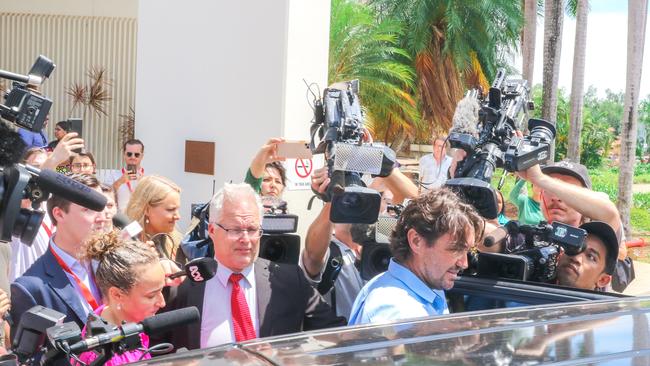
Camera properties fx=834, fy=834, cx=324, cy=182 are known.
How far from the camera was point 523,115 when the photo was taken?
14.7ft

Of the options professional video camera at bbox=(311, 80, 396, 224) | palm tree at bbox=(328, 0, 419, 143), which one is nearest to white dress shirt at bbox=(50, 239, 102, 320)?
professional video camera at bbox=(311, 80, 396, 224)

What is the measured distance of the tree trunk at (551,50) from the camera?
64.5 ft

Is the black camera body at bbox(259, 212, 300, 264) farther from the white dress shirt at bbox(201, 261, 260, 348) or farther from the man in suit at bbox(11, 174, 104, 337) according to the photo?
the man in suit at bbox(11, 174, 104, 337)

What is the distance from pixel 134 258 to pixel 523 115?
2224 millimetres

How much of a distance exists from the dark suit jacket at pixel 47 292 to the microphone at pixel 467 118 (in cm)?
196

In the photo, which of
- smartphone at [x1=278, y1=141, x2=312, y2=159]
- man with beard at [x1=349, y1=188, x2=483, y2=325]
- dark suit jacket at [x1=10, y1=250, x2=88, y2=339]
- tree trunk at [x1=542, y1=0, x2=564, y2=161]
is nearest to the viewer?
man with beard at [x1=349, y1=188, x2=483, y2=325]

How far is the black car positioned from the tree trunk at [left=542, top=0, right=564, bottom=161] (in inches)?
706

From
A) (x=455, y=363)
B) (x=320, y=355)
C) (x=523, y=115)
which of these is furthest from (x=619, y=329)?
(x=523, y=115)

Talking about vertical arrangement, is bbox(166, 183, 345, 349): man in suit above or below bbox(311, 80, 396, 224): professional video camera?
below

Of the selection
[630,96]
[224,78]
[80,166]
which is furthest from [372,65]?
[80,166]

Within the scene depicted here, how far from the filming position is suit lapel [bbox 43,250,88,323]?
12.0ft

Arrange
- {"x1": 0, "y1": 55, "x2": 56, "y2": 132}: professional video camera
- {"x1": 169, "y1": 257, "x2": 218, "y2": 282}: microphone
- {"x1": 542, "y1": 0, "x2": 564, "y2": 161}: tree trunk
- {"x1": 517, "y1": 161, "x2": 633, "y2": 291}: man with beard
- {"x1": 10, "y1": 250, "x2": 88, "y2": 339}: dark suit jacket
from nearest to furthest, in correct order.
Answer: {"x1": 0, "y1": 55, "x2": 56, "y2": 132}: professional video camera
{"x1": 169, "y1": 257, "x2": 218, "y2": 282}: microphone
{"x1": 10, "y1": 250, "x2": 88, "y2": 339}: dark suit jacket
{"x1": 517, "y1": 161, "x2": 633, "y2": 291}: man with beard
{"x1": 542, "y1": 0, "x2": 564, "y2": 161}: tree trunk

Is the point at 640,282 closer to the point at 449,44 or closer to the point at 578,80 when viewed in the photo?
the point at 578,80

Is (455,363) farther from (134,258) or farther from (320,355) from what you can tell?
(134,258)
